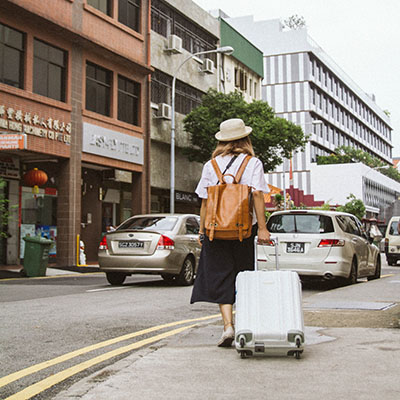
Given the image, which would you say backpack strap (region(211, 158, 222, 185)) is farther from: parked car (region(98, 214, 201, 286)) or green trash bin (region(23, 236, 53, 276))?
green trash bin (region(23, 236, 53, 276))

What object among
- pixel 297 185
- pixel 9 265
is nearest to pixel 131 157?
pixel 9 265

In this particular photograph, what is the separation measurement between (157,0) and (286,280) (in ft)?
90.3

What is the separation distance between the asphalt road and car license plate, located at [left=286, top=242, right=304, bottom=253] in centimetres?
78

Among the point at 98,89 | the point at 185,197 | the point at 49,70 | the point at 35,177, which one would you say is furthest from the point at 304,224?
the point at 185,197

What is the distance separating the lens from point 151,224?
13.2 metres

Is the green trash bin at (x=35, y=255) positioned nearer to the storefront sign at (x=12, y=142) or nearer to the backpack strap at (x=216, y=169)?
the storefront sign at (x=12, y=142)

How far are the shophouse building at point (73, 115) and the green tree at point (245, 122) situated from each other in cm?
384

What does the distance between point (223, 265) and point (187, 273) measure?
7.94m

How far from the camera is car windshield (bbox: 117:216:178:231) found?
Answer: 516 inches

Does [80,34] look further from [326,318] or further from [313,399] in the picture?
[313,399]

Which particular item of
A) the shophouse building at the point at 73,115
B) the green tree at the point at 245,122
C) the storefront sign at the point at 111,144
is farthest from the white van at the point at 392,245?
the storefront sign at the point at 111,144

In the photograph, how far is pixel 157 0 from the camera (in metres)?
30.1

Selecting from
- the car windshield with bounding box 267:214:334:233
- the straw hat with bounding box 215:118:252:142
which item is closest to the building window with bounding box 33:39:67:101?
the car windshield with bounding box 267:214:334:233

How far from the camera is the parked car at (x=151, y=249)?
12617 millimetres
